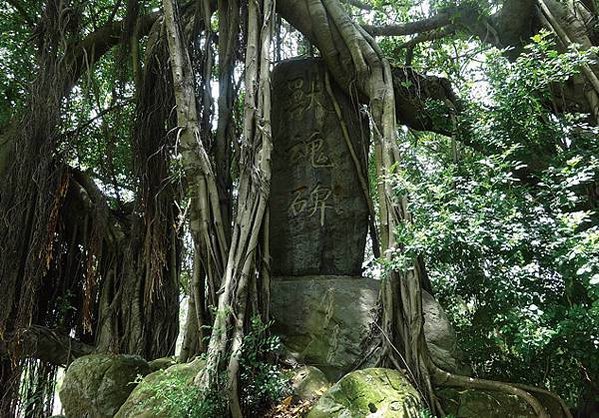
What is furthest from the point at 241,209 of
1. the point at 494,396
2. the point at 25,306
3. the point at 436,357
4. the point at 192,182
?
the point at 25,306

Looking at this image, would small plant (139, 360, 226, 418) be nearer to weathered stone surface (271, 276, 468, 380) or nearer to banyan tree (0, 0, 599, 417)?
banyan tree (0, 0, 599, 417)

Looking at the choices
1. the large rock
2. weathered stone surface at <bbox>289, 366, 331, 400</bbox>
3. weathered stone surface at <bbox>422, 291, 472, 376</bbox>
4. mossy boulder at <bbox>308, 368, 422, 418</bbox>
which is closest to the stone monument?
weathered stone surface at <bbox>422, 291, 472, 376</bbox>

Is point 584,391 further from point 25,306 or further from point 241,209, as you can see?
point 25,306

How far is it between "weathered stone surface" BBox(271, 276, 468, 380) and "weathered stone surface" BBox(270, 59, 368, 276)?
18 cm

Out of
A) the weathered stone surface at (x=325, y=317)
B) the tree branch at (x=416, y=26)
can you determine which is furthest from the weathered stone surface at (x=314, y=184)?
the tree branch at (x=416, y=26)

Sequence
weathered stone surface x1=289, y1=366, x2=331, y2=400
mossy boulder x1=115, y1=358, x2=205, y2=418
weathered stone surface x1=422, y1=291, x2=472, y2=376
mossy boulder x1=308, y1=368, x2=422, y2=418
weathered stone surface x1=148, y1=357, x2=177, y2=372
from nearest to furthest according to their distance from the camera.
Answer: mossy boulder x1=308, y1=368, x2=422, y2=418, mossy boulder x1=115, y1=358, x2=205, y2=418, weathered stone surface x1=289, y1=366, x2=331, y2=400, weathered stone surface x1=422, y1=291, x2=472, y2=376, weathered stone surface x1=148, y1=357, x2=177, y2=372

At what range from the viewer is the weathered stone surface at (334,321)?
2.63 metres

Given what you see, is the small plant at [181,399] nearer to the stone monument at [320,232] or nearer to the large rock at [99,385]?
the large rock at [99,385]

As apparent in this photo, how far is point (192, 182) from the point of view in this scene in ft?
9.21

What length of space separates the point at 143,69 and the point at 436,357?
8.52ft

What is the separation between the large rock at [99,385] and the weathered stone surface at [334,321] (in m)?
0.77

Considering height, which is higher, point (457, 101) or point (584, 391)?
point (457, 101)

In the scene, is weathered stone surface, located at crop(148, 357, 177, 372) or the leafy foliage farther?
weathered stone surface, located at crop(148, 357, 177, 372)

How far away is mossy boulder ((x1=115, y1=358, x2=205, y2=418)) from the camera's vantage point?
212 cm
